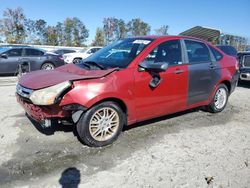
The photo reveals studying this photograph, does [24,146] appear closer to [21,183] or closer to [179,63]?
[21,183]

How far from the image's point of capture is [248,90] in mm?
9812

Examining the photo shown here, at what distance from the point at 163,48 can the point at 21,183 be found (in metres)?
3.17

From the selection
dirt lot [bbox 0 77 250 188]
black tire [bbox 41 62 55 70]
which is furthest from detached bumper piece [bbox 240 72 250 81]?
black tire [bbox 41 62 55 70]

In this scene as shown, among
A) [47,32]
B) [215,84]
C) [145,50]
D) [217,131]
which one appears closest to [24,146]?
[145,50]

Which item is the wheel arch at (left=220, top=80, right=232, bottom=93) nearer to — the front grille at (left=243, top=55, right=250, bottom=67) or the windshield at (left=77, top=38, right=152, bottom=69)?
the windshield at (left=77, top=38, right=152, bottom=69)

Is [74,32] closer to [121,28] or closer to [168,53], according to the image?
[121,28]

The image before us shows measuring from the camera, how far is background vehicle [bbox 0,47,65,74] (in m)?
13.0

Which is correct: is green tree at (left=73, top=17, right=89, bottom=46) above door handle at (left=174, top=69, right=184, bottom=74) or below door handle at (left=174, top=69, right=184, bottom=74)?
above

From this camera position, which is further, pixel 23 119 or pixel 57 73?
pixel 23 119

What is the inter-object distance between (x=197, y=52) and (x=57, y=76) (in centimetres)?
291

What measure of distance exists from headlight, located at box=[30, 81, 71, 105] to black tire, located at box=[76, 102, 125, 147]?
1.66 feet

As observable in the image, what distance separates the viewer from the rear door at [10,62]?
42.4 feet

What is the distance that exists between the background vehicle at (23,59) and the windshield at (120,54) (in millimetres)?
8902

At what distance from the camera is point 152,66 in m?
4.48
